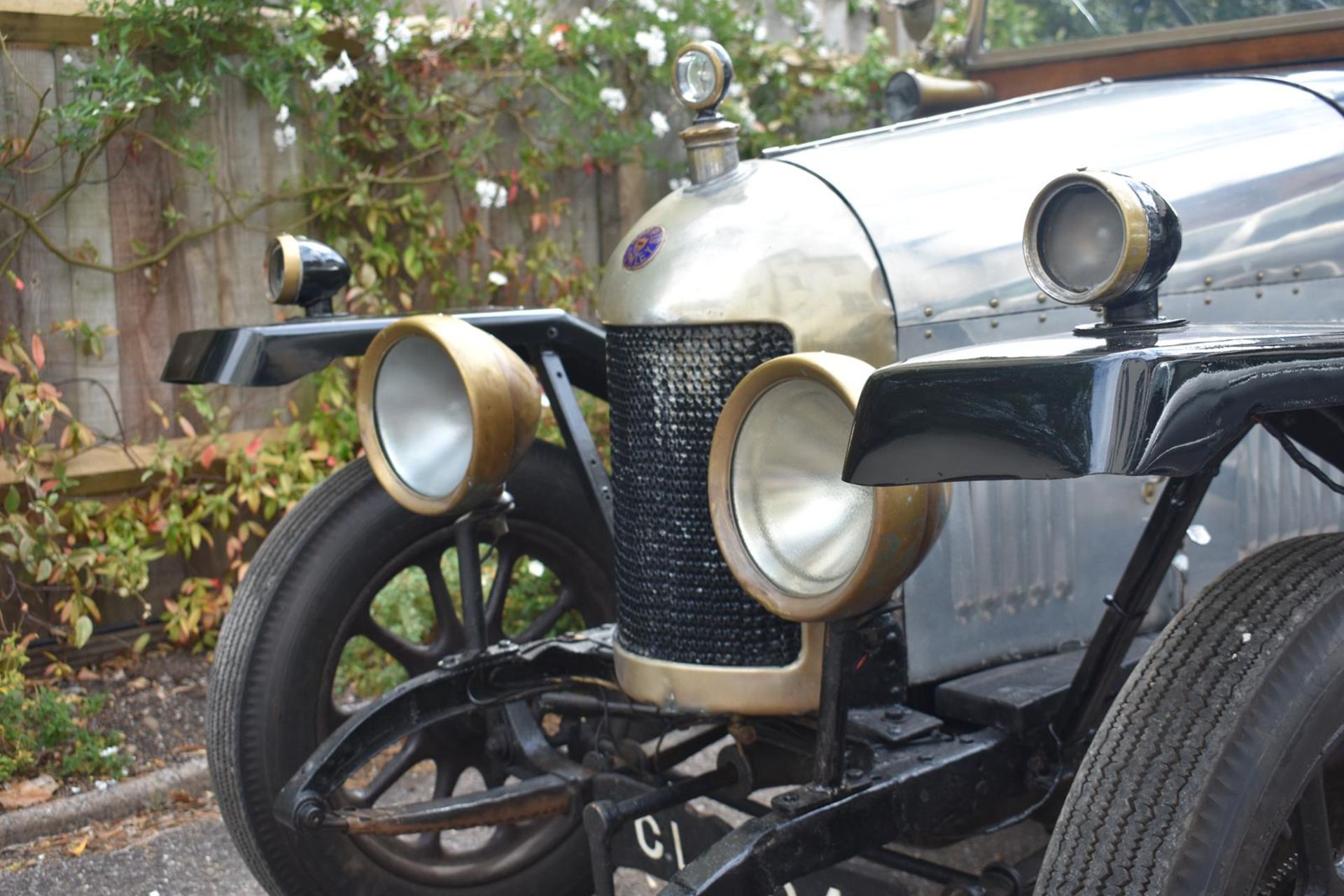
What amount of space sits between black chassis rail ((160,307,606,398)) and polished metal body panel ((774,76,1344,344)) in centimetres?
55

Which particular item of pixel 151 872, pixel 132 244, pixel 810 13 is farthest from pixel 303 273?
pixel 810 13

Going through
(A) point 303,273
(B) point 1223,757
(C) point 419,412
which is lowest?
(B) point 1223,757

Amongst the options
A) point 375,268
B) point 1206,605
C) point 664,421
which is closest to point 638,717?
point 664,421

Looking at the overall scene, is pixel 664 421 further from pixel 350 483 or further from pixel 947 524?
pixel 350 483

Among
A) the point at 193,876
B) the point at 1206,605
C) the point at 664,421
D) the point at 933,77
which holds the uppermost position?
the point at 933,77

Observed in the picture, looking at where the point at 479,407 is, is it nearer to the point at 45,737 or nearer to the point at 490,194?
the point at 45,737

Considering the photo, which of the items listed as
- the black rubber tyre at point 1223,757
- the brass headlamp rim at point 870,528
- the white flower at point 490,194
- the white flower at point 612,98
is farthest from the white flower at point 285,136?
the black rubber tyre at point 1223,757

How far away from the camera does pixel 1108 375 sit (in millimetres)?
1354

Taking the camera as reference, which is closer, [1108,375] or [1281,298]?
[1108,375]

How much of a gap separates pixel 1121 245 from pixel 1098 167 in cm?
59

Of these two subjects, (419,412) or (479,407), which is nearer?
(479,407)

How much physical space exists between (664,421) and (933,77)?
158 centimetres

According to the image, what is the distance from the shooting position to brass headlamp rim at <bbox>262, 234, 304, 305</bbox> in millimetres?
2434

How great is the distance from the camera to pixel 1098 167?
2.01m
